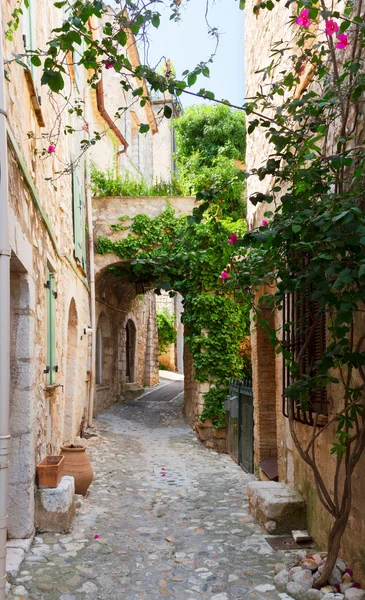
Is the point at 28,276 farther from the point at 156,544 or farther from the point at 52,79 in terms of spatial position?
the point at 156,544

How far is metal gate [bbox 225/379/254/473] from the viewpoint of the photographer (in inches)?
297

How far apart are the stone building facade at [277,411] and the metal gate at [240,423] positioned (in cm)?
88

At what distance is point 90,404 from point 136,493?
4124 millimetres

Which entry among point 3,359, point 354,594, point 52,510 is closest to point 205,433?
point 52,510

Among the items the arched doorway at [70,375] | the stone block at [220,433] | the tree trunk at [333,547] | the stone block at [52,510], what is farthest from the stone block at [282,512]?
the stone block at [220,433]

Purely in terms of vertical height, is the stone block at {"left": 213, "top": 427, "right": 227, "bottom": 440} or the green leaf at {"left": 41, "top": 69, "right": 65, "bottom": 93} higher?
the green leaf at {"left": 41, "top": 69, "right": 65, "bottom": 93}

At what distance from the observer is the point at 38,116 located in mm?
4773

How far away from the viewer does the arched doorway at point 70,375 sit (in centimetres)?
756

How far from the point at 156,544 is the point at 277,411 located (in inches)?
71.1

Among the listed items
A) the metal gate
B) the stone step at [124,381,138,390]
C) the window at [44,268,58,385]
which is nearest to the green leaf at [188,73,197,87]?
the window at [44,268,58,385]

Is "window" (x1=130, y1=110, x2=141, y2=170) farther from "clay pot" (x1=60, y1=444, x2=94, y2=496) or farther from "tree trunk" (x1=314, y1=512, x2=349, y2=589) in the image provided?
"tree trunk" (x1=314, y1=512, x2=349, y2=589)

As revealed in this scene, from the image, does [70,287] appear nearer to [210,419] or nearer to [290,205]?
[210,419]

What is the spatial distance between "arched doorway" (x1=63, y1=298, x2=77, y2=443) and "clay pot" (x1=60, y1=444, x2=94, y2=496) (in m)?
2.00

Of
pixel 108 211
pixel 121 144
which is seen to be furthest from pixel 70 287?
pixel 121 144
